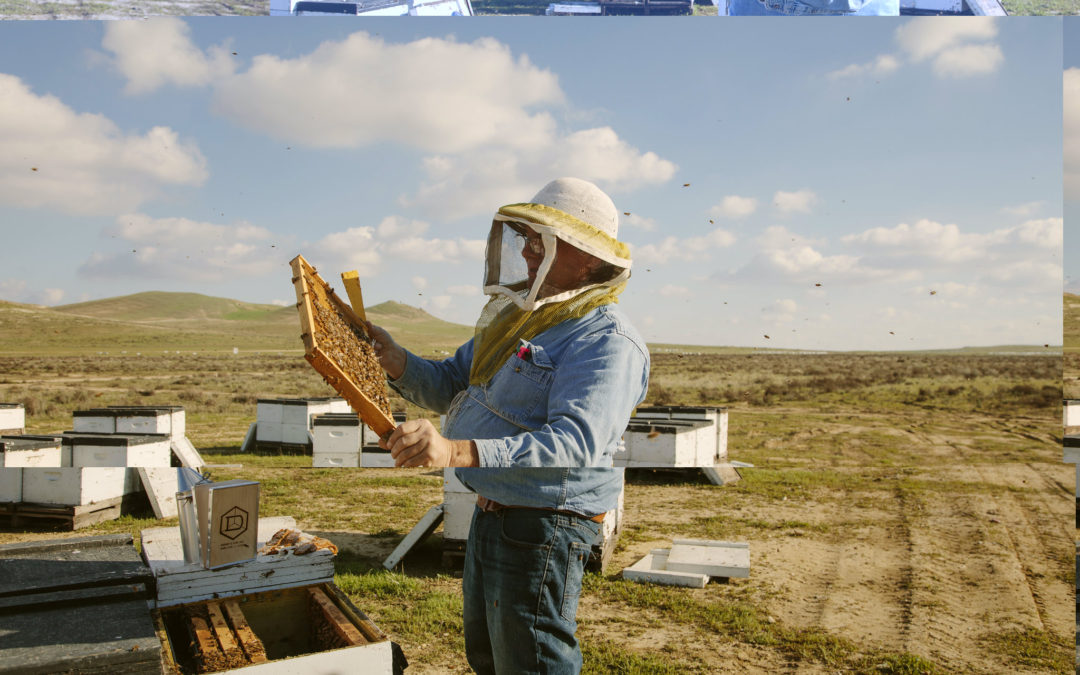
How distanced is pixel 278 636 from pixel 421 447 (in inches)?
64.3

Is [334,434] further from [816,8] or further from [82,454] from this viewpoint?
[816,8]

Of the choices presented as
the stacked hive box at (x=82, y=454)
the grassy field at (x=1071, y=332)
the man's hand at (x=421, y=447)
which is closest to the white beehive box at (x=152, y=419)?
the stacked hive box at (x=82, y=454)

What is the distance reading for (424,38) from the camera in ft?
10.3

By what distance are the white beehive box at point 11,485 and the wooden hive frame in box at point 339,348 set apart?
392cm

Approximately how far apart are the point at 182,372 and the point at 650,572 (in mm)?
2847

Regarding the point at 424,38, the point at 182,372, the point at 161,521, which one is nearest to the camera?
the point at 424,38

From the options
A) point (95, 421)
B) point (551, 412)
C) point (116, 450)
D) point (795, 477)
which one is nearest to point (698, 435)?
point (795, 477)

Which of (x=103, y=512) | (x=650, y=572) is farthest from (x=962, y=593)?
(x=103, y=512)

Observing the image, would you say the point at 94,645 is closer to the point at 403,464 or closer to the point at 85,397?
the point at 403,464

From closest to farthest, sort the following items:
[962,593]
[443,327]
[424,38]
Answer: [443,327] < [424,38] < [962,593]

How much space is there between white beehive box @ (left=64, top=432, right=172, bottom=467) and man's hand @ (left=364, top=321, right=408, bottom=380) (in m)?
1.93

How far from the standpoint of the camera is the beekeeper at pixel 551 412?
1658 millimetres

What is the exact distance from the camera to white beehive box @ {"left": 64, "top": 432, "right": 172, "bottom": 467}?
3.40 m

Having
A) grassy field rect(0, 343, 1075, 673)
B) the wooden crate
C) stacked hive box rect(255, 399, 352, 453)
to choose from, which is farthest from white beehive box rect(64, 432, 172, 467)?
the wooden crate
